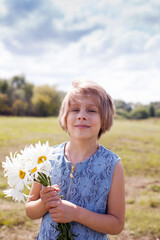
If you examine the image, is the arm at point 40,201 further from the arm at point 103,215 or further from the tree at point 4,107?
the tree at point 4,107

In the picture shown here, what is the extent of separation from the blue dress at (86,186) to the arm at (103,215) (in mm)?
49

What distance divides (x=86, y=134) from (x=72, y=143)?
20 centimetres

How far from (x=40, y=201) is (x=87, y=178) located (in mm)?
388

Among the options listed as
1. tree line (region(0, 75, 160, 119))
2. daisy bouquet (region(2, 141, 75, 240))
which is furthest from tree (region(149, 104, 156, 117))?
daisy bouquet (region(2, 141, 75, 240))

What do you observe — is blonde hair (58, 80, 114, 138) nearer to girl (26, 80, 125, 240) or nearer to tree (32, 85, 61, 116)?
girl (26, 80, 125, 240)

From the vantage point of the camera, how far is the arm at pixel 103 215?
5.25 feet

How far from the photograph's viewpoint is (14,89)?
58562mm

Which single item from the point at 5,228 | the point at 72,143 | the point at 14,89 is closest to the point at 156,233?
the point at 5,228

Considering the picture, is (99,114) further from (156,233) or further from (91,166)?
(156,233)

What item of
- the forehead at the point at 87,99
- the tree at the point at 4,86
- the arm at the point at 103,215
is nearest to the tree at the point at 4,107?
the tree at the point at 4,86

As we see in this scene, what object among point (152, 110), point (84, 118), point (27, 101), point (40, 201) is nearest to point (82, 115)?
point (84, 118)

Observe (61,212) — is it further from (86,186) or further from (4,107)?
(4,107)

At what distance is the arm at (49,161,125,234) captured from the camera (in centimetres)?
160

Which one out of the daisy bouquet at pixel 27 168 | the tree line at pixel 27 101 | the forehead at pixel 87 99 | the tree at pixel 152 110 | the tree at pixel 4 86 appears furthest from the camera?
the tree at pixel 4 86
